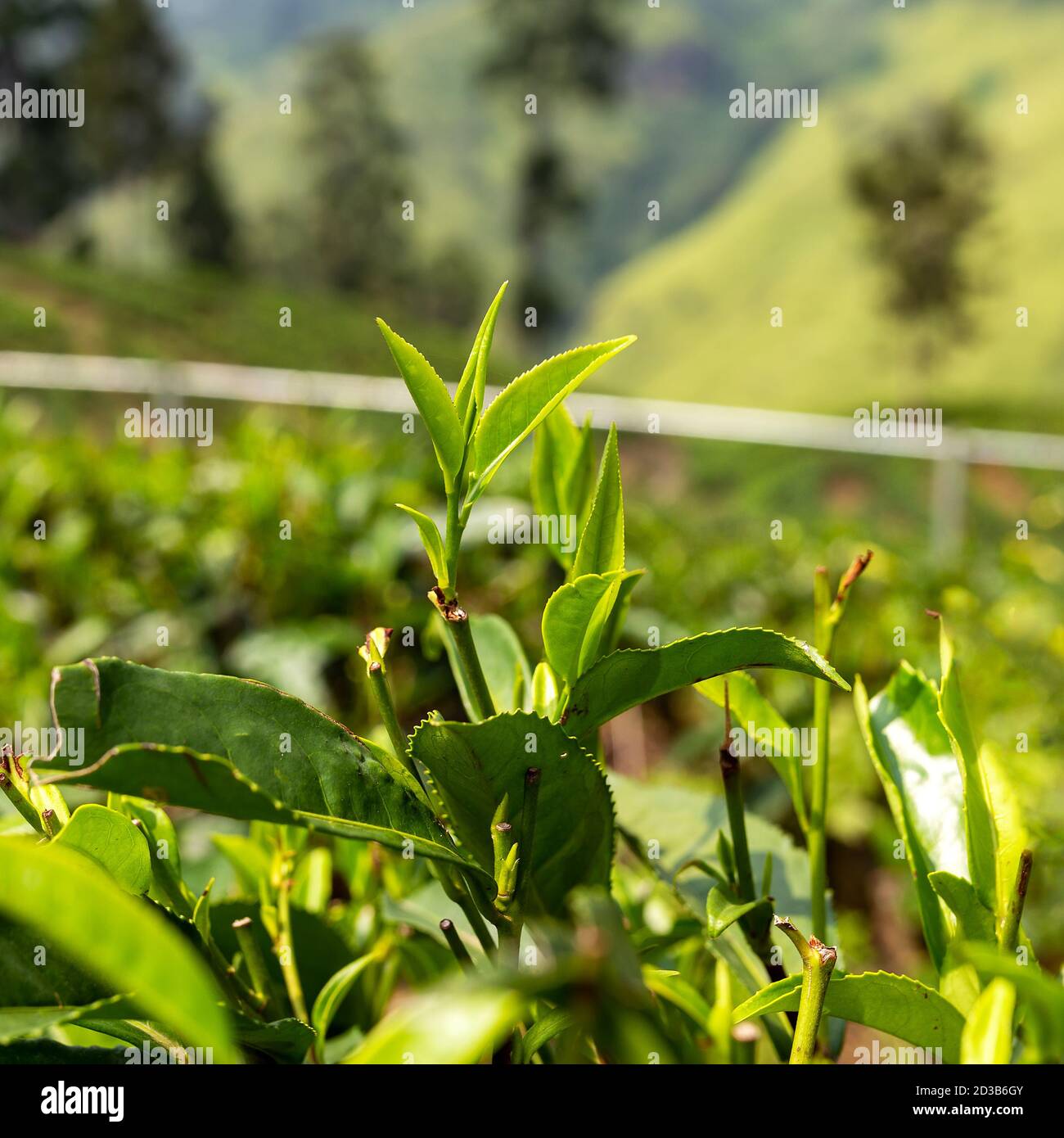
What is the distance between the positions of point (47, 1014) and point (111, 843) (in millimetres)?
69

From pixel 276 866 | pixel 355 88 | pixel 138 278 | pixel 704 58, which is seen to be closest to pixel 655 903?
pixel 276 866

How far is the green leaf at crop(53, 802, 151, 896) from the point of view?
437 mm

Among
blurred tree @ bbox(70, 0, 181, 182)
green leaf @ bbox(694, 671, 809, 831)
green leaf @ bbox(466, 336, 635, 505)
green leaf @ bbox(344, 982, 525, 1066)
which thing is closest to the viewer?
green leaf @ bbox(344, 982, 525, 1066)

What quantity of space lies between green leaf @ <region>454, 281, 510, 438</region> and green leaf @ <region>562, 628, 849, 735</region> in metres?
0.12

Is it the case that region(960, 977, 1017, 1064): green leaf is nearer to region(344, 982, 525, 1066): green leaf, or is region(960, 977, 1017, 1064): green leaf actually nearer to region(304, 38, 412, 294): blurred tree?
region(344, 982, 525, 1066): green leaf

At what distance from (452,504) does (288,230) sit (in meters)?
27.6

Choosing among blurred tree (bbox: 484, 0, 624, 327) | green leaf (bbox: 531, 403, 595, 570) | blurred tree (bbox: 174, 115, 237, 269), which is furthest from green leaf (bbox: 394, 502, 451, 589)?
blurred tree (bbox: 174, 115, 237, 269)

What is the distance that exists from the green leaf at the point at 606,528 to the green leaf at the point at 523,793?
0.09 meters

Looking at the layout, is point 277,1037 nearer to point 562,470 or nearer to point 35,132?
point 562,470

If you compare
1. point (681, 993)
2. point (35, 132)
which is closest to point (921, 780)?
point (681, 993)

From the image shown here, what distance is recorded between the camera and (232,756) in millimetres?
426

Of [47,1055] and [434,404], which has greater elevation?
[434,404]

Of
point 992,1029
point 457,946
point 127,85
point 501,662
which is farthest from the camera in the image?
point 127,85

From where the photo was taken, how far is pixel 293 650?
1.79 meters
